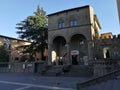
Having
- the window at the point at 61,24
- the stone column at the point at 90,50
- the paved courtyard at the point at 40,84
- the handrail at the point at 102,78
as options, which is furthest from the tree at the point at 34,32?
the handrail at the point at 102,78

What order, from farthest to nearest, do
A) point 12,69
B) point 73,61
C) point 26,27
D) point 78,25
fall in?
point 26,27, point 12,69, point 73,61, point 78,25

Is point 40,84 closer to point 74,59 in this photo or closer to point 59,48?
point 74,59

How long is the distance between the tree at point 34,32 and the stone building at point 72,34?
213 inches

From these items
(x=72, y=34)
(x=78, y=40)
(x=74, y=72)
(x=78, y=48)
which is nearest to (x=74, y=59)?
(x=78, y=48)

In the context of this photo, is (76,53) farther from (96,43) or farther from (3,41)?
(3,41)

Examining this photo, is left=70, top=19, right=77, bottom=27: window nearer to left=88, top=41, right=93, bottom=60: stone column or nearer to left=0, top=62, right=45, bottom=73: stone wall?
left=88, top=41, right=93, bottom=60: stone column

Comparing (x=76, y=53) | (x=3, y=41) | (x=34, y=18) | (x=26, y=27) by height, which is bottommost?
(x=76, y=53)

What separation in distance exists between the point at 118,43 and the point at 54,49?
12.9 metres

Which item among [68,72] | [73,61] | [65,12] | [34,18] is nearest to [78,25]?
[65,12]

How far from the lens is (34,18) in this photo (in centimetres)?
3616

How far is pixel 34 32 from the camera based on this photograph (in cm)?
3409

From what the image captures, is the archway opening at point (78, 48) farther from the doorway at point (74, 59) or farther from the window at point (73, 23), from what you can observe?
the window at point (73, 23)

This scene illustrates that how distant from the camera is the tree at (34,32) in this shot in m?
34.1

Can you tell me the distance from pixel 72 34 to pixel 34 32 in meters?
11.8
